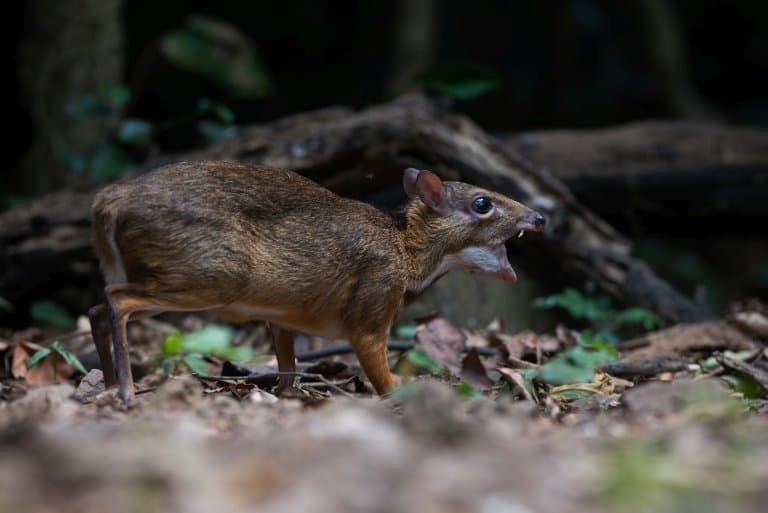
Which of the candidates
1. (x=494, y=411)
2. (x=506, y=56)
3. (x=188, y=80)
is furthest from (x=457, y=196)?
(x=506, y=56)

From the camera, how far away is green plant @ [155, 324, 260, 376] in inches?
202

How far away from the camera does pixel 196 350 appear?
5145 mm

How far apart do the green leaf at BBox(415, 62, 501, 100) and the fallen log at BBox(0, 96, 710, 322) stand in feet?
0.95

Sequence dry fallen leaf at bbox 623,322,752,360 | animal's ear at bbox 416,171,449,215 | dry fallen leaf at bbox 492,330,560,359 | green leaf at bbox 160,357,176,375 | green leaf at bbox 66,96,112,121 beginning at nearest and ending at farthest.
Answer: green leaf at bbox 160,357,176,375, animal's ear at bbox 416,171,449,215, dry fallen leaf at bbox 492,330,560,359, dry fallen leaf at bbox 623,322,752,360, green leaf at bbox 66,96,112,121

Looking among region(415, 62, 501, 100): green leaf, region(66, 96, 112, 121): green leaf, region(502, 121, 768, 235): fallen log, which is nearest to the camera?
region(415, 62, 501, 100): green leaf

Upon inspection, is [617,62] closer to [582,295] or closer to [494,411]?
[582,295]

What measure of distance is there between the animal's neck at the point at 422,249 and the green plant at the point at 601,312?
164 cm

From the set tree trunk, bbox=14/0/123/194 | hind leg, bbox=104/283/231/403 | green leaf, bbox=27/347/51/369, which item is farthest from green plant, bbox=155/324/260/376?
tree trunk, bbox=14/0/123/194

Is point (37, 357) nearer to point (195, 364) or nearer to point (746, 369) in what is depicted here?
point (195, 364)

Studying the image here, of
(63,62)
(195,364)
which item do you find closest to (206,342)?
(195,364)

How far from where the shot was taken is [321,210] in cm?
531

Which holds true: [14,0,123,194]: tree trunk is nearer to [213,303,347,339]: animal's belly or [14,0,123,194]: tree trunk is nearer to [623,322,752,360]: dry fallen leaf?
[213,303,347,339]: animal's belly

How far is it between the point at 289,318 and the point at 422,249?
87 cm

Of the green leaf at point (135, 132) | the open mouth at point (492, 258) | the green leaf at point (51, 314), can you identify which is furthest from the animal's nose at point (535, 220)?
the green leaf at point (135, 132)
